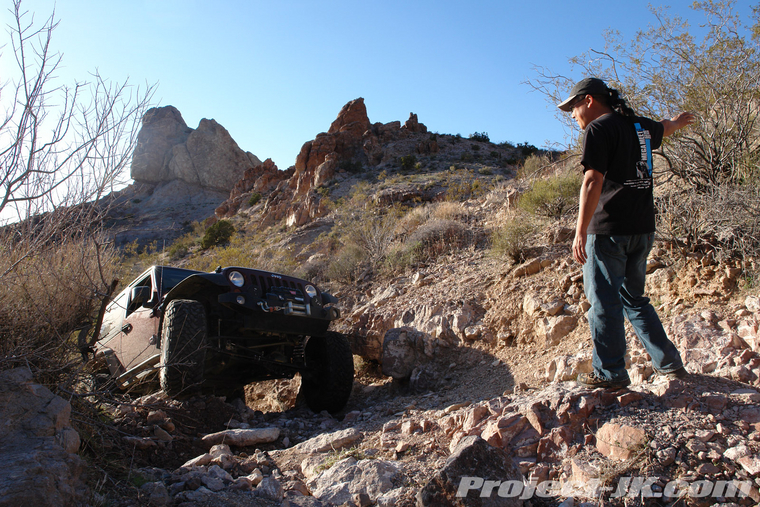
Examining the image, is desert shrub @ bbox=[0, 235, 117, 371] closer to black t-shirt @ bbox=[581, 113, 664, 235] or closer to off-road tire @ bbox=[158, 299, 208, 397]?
off-road tire @ bbox=[158, 299, 208, 397]

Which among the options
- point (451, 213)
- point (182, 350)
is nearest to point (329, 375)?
point (182, 350)

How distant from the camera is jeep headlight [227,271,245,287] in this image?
14.5 feet

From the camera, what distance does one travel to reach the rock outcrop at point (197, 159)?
55000 mm

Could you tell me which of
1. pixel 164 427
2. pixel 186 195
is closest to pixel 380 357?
pixel 164 427

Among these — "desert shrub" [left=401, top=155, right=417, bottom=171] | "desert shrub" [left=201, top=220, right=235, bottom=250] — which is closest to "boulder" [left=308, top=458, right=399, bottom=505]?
"desert shrub" [left=201, top=220, right=235, bottom=250]

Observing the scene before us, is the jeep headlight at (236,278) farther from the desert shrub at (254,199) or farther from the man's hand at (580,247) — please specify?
the desert shrub at (254,199)

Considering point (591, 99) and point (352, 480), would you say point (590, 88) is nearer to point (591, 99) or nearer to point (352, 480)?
point (591, 99)

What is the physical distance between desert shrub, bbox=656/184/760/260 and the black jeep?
3.54m

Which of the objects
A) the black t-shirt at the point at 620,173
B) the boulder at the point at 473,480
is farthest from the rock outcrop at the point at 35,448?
the black t-shirt at the point at 620,173

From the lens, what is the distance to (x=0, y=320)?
114 inches

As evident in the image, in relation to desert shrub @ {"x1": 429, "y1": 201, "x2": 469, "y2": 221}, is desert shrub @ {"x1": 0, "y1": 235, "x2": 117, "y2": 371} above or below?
below

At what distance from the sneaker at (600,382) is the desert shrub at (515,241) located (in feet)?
10.9

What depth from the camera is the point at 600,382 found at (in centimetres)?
281

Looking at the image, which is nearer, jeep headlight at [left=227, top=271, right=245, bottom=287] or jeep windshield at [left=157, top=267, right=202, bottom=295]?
jeep headlight at [left=227, top=271, right=245, bottom=287]
